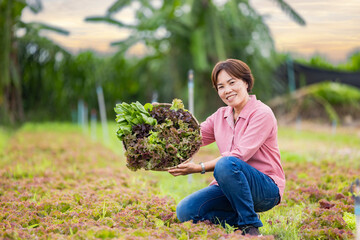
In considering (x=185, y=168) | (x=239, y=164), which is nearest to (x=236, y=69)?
(x=239, y=164)

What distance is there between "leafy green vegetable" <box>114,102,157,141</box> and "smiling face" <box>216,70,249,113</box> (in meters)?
0.56

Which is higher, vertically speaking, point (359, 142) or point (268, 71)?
point (268, 71)

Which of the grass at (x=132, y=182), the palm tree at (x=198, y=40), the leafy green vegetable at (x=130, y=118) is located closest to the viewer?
the leafy green vegetable at (x=130, y=118)

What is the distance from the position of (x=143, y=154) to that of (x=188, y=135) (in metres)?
0.36

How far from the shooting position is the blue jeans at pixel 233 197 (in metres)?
2.94

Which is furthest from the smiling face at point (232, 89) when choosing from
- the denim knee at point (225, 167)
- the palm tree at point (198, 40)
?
the palm tree at point (198, 40)

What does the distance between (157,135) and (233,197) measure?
2.29 feet

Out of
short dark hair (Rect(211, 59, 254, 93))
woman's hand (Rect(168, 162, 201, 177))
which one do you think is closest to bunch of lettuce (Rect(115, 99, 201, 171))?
woman's hand (Rect(168, 162, 201, 177))

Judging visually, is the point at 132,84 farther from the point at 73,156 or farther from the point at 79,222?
the point at 79,222

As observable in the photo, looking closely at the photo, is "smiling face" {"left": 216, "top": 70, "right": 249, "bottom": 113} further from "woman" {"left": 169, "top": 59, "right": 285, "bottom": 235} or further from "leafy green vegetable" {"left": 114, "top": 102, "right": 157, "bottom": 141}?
"leafy green vegetable" {"left": 114, "top": 102, "right": 157, "bottom": 141}

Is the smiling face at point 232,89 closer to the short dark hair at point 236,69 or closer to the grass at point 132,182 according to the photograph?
the short dark hair at point 236,69

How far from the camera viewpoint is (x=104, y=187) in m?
4.64

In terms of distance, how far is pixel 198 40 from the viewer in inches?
440

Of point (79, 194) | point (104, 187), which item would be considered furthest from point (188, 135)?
point (104, 187)
